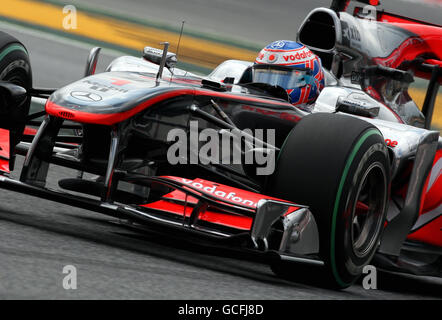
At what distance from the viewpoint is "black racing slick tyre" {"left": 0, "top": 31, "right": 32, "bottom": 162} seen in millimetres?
5141

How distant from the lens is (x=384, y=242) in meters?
5.08

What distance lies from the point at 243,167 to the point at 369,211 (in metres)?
0.75

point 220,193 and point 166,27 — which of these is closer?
point 220,193

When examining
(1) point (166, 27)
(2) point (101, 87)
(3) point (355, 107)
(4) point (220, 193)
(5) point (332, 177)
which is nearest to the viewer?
(4) point (220, 193)

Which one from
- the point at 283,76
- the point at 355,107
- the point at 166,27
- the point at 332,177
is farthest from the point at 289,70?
the point at 166,27

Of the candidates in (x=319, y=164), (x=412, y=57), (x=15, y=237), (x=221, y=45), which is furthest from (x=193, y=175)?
(x=221, y=45)

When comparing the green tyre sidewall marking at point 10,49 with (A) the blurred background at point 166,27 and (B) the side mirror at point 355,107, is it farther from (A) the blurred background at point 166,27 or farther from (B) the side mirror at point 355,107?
(A) the blurred background at point 166,27

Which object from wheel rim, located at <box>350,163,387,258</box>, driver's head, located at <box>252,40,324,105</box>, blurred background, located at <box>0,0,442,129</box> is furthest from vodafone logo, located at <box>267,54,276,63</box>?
blurred background, located at <box>0,0,442,129</box>

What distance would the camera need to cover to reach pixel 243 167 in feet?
16.0

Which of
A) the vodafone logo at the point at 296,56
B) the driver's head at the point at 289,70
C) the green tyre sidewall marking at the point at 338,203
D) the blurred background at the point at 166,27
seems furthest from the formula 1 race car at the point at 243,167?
the blurred background at the point at 166,27

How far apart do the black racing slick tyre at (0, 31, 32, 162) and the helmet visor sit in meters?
1.56

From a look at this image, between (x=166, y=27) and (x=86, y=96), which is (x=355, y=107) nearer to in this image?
(x=86, y=96)

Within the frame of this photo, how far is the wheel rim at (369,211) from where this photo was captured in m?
4.74

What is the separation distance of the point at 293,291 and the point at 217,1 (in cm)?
892
